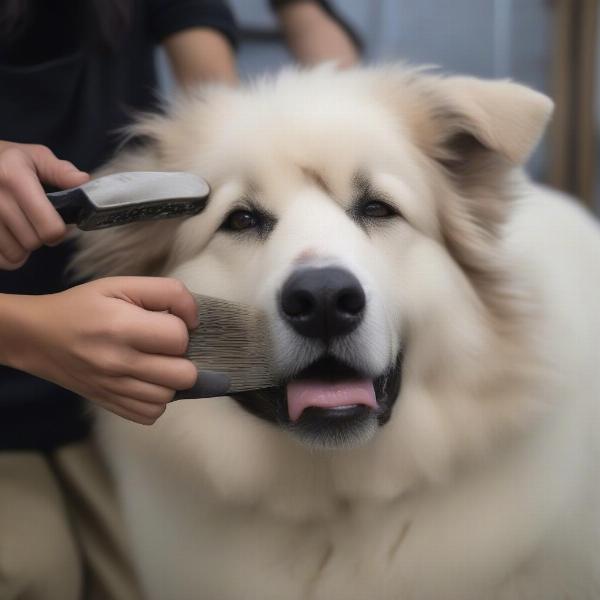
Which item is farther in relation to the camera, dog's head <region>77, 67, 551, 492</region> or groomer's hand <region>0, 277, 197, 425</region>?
dog's head <region>77, 67, 551, 492</region>

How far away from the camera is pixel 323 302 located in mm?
910

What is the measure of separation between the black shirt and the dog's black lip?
0.49 metres

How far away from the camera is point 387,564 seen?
1.15 m

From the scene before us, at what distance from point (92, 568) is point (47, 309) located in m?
0.90

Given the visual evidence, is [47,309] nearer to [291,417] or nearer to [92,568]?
[291,417]

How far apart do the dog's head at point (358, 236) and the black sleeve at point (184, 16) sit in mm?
401

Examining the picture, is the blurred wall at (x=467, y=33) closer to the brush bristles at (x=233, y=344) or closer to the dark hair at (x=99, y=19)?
the dark hair at (x=99, y=19)

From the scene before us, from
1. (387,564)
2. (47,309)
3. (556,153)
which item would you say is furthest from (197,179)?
(556,153)

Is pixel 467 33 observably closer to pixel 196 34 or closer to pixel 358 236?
pixel 196 34

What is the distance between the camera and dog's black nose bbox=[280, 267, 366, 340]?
0.91 m

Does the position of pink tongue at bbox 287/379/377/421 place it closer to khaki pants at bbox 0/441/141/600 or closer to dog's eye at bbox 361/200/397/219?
dog's eye at bbox 361/200/397/219

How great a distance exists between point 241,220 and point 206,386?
357 mm

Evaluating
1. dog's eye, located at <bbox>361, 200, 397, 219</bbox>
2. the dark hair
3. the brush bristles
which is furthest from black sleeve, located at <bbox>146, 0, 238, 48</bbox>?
the brush bristles

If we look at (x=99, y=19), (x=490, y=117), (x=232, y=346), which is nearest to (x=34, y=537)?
(x=232, y=346)
